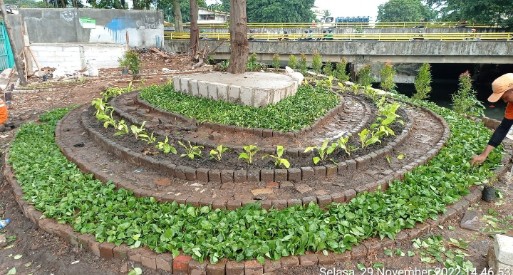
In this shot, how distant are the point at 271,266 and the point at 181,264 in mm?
859

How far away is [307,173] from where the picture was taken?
15.1 feet

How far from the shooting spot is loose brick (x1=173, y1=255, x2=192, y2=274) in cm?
326

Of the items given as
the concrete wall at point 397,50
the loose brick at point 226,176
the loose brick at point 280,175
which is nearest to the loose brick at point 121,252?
the loose brick at point 226,176

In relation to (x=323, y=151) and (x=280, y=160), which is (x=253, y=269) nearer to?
(x=280, y=160)

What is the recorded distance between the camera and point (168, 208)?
13.0ft

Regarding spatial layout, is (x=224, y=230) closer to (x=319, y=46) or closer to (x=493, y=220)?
(x=493, y=220)

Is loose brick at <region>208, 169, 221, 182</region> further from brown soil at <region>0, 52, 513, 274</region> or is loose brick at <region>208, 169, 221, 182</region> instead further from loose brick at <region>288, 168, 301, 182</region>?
brown soil at <region>0, 52, 513, 274</region>

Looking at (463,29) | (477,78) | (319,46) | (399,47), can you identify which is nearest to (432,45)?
(399,47)

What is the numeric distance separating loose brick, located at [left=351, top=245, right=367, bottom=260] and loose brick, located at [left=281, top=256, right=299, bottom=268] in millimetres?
577

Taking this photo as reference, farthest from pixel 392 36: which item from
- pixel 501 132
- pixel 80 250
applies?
pixel 80 250

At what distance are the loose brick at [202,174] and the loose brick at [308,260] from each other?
70.5 inches

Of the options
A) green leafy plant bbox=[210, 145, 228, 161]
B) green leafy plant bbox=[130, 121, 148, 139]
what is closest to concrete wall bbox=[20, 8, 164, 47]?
green leafy plant bbox=[130, 121, 148, 139]

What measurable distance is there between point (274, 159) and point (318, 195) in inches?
37.7

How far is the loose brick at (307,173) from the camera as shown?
458 centimetres
